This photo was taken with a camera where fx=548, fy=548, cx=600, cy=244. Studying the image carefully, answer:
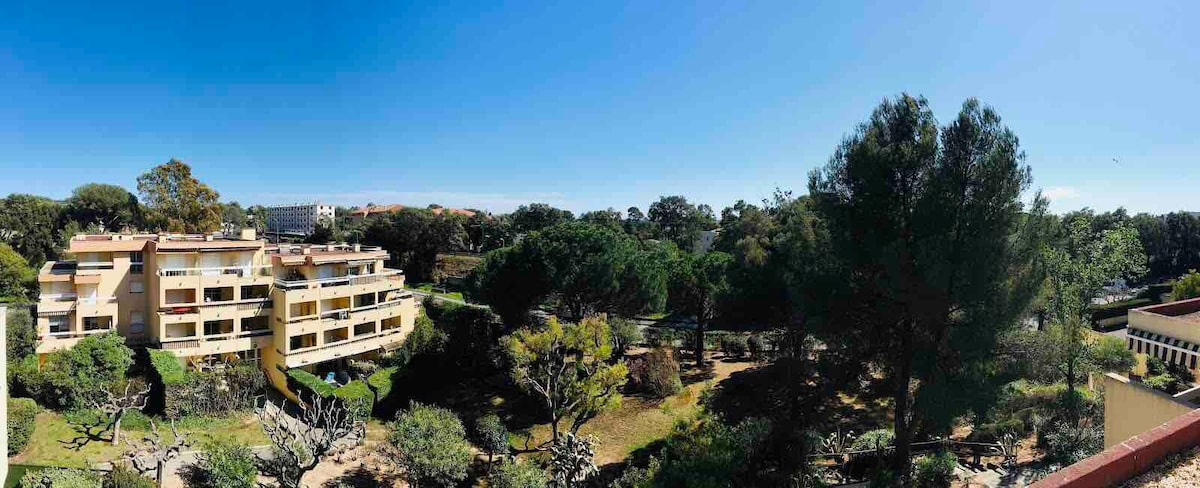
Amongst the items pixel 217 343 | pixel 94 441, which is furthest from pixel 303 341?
pixel 94 441

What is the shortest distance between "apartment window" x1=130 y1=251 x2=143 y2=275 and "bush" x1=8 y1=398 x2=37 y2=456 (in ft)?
24.9

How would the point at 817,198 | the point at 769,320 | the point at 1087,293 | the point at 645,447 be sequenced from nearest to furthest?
1. the point at 817,198
2. the point at 645,447
3. the point at 1087,293
4. the point at 769,320

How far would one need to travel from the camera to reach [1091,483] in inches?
230

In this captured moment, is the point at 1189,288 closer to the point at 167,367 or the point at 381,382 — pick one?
the point at 381,382

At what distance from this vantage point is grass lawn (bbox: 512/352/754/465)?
20.6 m

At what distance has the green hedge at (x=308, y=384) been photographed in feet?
70.5

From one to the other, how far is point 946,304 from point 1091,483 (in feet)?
30.2

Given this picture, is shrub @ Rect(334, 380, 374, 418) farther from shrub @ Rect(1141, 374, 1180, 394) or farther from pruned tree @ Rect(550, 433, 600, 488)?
shrub @ Rect(1141, 374, 1180, 394)

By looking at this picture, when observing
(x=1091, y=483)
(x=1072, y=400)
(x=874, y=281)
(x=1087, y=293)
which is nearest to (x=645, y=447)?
(x=874, y=281)

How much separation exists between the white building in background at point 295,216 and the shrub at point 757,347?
398 ft

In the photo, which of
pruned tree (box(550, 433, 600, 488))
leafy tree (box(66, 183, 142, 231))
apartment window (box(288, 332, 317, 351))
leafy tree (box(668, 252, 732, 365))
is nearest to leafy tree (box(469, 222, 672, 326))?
leafy tree (box(668, 252, 732, 365))

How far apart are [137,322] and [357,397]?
10.6 meters

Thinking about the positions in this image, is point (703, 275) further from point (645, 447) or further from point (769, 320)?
point (645, 447)

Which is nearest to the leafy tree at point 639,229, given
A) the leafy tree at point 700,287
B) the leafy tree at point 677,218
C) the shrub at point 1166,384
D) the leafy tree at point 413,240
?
the leafy tree at point 677,218
